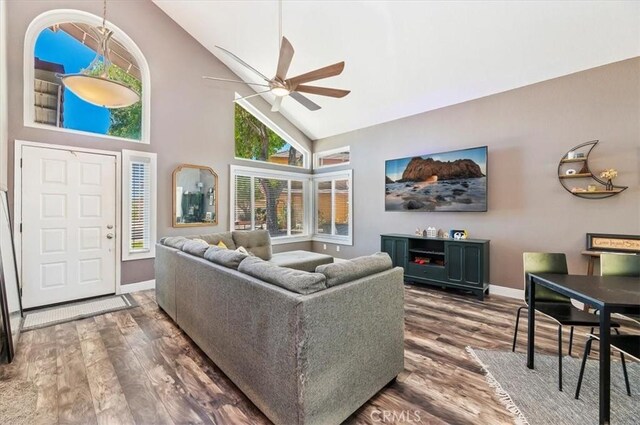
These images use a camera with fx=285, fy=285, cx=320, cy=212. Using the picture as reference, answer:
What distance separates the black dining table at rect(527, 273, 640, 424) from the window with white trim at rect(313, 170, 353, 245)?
4278mm

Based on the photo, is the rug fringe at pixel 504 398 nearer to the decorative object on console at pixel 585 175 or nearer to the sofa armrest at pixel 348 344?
the sofa armrest at pixel 348 344

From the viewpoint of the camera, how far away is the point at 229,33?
16.1ft

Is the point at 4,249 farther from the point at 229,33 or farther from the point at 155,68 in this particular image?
the point at 229,33

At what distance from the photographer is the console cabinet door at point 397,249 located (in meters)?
4.99

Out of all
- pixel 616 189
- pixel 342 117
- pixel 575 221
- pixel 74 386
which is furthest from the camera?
pixel 342 117

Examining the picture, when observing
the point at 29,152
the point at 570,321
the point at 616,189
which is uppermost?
the point at 29,152

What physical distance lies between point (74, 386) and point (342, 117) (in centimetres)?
568

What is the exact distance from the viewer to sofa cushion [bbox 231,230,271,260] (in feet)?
15.2

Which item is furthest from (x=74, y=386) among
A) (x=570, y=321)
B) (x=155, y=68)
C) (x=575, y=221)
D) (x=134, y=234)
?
(x=575, y=221)

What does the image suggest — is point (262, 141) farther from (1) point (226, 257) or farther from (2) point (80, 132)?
(1) point (226, 257)

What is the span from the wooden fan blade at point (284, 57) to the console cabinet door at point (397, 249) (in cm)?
331

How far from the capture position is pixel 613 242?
138 inches

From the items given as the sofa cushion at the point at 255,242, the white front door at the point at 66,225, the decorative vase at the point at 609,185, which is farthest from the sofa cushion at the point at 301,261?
the decorative vase at the point at 609,185

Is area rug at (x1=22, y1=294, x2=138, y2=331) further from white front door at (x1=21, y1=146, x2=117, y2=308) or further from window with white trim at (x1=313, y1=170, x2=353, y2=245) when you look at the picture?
window with white trim at (x1=313, y1=170, x2=353, y2=245)
